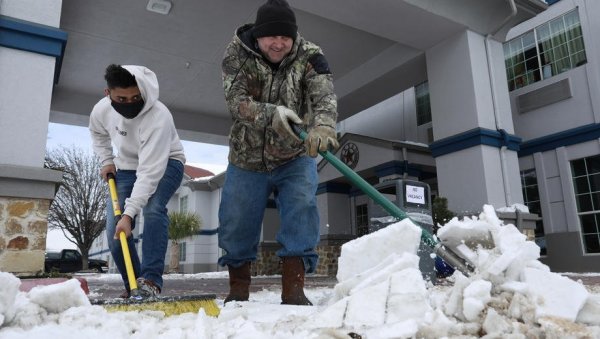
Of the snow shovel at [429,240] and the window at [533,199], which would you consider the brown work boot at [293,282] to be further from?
the window at [533,199]

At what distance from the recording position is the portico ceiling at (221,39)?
6.26 metres

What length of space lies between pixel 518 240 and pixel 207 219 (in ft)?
60.5

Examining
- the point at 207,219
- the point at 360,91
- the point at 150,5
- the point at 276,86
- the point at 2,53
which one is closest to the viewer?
the point at 276,86

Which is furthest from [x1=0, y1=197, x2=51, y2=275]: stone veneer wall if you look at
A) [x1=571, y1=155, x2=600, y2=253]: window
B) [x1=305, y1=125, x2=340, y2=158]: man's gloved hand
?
[x1=571, y1=155, x2=600, y2=253]: window

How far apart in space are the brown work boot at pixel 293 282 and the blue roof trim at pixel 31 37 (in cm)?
329

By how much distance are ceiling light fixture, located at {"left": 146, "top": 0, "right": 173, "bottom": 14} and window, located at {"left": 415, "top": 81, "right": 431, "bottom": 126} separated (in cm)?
586

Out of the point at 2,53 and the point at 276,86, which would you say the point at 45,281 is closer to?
the point at 276,86

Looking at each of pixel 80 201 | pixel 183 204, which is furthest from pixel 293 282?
pixel 80 201

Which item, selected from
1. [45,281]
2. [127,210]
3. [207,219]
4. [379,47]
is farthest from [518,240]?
[207,219]

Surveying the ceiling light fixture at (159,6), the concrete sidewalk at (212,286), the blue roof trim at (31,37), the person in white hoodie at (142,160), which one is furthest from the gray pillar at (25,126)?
the ceiling light fixture at (159,6)

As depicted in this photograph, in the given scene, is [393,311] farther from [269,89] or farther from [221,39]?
[221,39]

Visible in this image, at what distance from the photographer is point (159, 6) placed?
634 cm

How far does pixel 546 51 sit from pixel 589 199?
2761mm

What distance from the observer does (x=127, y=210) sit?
2.38 meters
